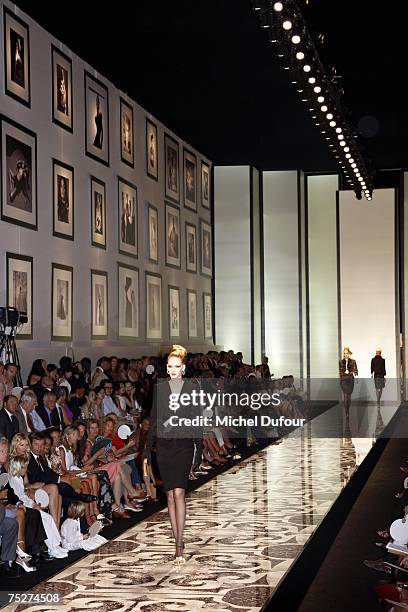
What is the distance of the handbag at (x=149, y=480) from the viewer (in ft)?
30.0

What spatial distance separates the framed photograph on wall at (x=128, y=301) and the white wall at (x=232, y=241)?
20.1 feet

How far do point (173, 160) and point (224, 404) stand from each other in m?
5.56

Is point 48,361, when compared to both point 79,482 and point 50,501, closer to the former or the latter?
point 79,482

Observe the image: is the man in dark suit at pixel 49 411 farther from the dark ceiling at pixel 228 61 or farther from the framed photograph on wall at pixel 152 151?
the framed photograph on wall at pixel 152 151

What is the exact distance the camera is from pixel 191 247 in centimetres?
1928

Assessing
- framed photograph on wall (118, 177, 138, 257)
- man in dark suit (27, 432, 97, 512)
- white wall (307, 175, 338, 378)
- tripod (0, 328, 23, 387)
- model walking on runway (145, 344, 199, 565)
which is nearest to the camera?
model walking on runway (145, 344, 199, 565)

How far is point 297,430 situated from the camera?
56.3ft

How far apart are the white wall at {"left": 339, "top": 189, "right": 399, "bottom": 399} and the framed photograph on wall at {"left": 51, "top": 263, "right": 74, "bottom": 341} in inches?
398

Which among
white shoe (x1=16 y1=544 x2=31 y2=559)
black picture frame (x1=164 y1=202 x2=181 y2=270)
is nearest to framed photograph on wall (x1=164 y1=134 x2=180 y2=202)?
black picture frame (x1=164 y1=202 x2=181 y2=270)

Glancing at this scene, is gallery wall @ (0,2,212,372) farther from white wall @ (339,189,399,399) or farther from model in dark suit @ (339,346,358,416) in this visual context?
white wall @ (339,189,399,399)

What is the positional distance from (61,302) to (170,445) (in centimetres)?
572

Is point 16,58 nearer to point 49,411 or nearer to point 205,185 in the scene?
point 49,411

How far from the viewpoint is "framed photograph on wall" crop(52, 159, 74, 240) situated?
11852 millimetres

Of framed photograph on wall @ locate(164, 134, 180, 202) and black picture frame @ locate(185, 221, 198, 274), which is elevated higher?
framed photograph on wall @ locate(164, 134, 180, 202)
